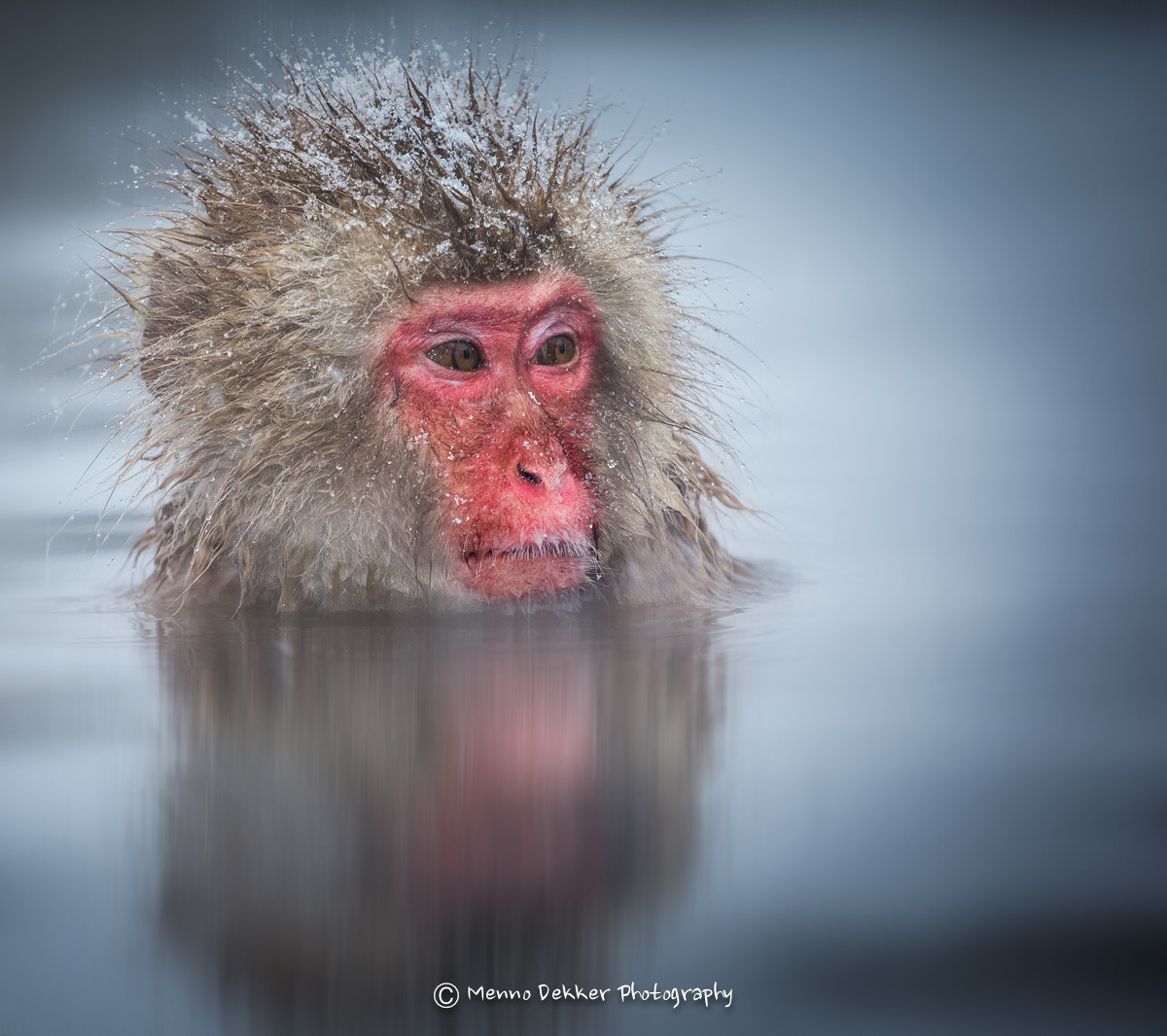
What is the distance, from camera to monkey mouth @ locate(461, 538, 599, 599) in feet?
4.25

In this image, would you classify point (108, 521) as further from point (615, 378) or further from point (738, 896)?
point (738, 896)

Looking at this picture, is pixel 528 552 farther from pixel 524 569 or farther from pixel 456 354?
pixel 456 354

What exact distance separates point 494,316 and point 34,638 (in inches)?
25.6

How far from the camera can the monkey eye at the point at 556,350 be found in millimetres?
1354

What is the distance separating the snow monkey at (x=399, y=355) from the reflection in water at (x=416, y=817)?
0.56 ft

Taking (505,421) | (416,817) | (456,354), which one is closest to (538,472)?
(505,421)

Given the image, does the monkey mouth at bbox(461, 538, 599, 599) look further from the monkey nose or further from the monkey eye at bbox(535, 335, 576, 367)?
the monkey eye at bbox(535, 335, 576, 367)

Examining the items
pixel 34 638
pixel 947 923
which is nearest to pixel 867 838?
pixel 947 923

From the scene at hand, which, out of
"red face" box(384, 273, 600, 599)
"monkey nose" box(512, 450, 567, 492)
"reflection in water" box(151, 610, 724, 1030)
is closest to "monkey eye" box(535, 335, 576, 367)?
"red face" box(384, 273, 600, 599)

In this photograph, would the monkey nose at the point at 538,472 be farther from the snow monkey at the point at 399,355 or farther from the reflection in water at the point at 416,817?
the reflection in water at the point at 416,817

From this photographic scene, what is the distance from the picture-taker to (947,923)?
0.86 metres

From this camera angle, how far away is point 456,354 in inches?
51.4

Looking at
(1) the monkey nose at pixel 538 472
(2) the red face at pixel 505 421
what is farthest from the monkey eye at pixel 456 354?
(1) the monkey nose at pixel 538 472

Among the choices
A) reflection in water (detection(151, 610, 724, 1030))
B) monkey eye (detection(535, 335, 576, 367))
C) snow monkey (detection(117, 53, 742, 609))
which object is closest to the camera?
reflection in water (detection(151, 610, 724, 1030))
